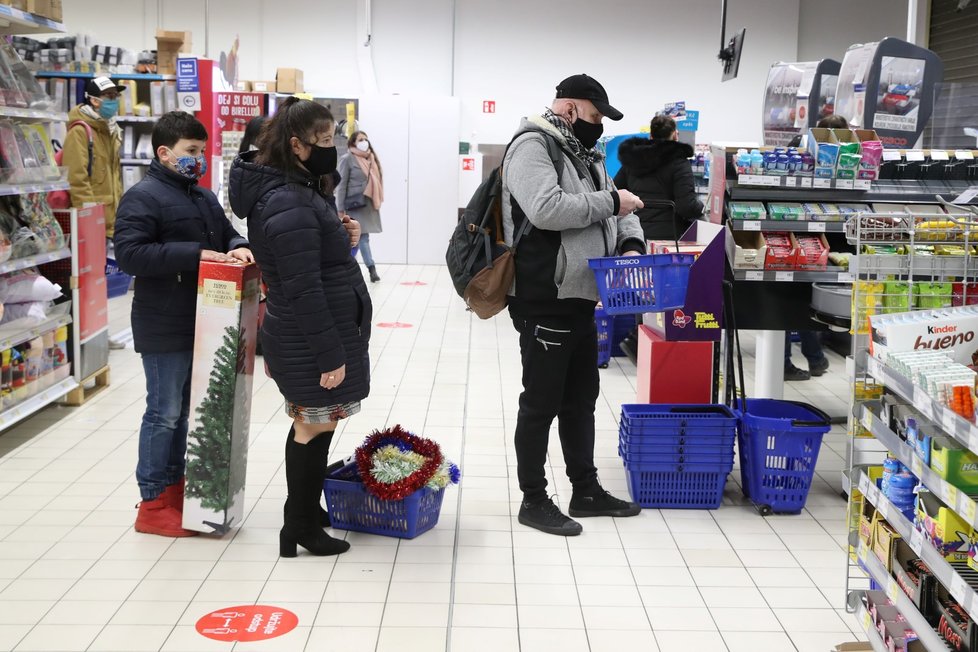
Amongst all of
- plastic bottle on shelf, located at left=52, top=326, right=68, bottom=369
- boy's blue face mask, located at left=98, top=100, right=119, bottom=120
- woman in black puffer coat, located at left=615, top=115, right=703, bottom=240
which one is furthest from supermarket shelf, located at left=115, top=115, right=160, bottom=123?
woman in black puffer coat, located at left=615, top=115, right=703, bottom=240

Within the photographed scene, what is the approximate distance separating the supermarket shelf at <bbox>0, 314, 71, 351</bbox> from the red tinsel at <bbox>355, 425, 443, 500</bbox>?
2.24m

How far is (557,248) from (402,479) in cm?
106

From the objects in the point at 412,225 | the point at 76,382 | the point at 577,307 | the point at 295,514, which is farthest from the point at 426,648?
the point at 412,225

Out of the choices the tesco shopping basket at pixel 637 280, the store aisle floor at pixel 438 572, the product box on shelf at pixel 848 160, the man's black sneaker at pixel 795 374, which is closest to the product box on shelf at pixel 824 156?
the product box on shelf at pixel 848 160

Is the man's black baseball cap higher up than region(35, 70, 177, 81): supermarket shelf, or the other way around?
region(35, 70, 177, 81): supermarket shelf

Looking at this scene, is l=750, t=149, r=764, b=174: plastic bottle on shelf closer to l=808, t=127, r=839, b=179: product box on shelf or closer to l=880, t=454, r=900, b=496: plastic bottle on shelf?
l=808, t=127, r=839, b=179: product box on shelf

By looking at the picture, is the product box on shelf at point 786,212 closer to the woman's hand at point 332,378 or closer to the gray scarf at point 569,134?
the gray scarf at point 569,134

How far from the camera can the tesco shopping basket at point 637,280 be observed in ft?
12.5

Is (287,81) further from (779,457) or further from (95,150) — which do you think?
(779,457)

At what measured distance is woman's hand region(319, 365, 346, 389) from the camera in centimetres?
351

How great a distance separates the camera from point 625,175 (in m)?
7.15

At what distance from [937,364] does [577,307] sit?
5.62 ft

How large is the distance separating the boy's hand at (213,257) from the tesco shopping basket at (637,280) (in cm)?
135

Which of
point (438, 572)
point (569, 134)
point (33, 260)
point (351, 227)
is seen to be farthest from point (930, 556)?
point (33, 260)
